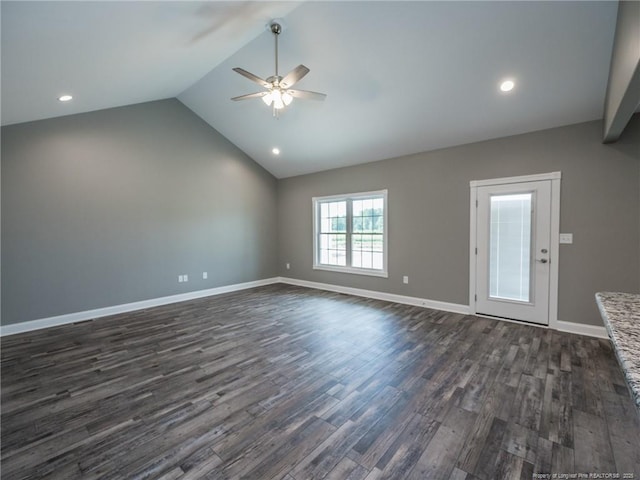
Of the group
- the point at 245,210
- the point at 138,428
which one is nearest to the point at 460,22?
the point at 138,428

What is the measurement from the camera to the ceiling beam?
1.87m

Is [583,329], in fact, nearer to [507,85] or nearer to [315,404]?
[507,85]

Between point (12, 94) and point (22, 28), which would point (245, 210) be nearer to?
point (12, 94)

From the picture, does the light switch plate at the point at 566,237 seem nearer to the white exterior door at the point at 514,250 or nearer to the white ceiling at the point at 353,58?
the white exterior door at the point at 514,250

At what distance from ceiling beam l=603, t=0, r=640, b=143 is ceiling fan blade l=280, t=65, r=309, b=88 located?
232 centimetres

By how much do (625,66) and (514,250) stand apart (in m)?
2.46

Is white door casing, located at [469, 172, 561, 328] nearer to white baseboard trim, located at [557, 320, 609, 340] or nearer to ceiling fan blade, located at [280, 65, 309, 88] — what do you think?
white baseboard trim, located at [557, 320, 609, 340]

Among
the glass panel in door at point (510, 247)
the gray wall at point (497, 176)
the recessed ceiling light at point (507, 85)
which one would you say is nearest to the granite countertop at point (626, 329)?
the gray wall at point (497, 176)

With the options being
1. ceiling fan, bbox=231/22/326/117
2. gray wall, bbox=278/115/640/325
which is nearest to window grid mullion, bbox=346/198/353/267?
gray wall, bbox=278/115/640/325

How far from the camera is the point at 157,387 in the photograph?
8.29ft

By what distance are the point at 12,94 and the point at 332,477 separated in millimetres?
4689

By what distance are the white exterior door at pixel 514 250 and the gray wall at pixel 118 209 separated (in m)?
4.74

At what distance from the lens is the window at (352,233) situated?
5.63 metres

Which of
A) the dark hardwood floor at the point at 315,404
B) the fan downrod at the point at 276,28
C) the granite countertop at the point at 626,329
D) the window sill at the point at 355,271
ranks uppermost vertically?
the fan downrod at the point at 276,28
